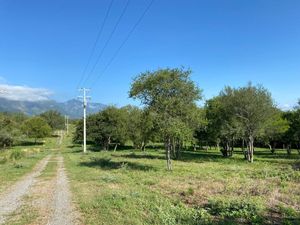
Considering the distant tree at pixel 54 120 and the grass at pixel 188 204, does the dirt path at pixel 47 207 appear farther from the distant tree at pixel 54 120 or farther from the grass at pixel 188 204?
the distant tree at pixel 54 120

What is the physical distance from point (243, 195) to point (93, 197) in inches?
282

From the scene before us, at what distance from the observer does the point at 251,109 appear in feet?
154

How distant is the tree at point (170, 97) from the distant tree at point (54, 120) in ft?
453

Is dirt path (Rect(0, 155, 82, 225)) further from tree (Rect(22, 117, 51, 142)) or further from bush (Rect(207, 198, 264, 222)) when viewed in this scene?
tree (Rect(22, 117, 51, 142))

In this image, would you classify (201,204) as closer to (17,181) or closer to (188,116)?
(17,181)

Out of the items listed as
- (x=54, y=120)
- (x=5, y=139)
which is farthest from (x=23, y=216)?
(x=54, y=120)

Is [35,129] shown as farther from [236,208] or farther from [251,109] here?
[236,208]

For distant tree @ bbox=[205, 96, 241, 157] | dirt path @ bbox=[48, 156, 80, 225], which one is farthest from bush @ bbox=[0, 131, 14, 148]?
dirt path @ bbox=[48, 156, 80, 225]

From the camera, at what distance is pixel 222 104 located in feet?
170

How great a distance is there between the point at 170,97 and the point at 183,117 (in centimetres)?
215

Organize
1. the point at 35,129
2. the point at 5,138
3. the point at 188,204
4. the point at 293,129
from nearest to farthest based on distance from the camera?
the point at 188,204 → the point at 293,129 → the point at 5,138 → the point at 35,129

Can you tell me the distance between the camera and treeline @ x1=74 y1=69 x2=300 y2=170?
30.6 meters

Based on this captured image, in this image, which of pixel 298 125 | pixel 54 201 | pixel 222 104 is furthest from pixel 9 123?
pixel 54 201

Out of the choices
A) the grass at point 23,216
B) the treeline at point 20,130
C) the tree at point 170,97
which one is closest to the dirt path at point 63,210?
the grass at point 23,216
